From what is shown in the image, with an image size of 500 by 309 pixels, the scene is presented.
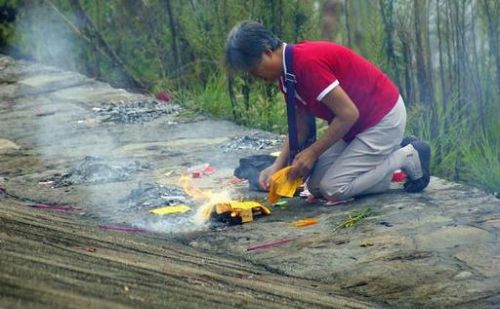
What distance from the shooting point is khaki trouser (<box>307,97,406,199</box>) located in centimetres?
614

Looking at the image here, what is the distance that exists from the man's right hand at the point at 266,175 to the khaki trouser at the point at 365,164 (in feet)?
0.76

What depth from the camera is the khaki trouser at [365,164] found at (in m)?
6.14

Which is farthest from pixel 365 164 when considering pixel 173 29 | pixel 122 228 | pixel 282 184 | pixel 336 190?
pixel 173 29

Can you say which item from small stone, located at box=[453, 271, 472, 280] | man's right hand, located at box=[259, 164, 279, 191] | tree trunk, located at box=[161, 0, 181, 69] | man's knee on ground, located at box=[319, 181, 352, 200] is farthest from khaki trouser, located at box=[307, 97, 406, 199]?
tree trunk, located at box=[161, 0, 181, 69]

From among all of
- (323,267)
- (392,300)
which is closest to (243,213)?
(323,267)

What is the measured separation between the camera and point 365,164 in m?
6.20

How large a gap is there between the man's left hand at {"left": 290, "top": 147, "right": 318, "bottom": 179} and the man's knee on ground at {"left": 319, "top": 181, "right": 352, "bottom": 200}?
0.54 feet

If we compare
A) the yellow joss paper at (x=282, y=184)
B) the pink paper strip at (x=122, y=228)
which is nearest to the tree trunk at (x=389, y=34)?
the yellow joss paper at (x=282, y=184)

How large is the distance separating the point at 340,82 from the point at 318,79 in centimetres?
24

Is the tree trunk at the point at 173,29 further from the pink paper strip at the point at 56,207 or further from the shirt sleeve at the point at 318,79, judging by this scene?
the shirt sleeve at the point at 318,79

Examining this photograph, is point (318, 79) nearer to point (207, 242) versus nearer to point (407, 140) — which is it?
point (407, 140)

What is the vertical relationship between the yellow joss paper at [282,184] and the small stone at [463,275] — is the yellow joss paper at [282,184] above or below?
above

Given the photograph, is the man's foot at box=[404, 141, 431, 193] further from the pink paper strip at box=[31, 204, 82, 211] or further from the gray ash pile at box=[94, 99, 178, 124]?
the gray ash pile at box=[94, 99, 178, 124]

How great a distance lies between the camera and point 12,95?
1042 centimetres
